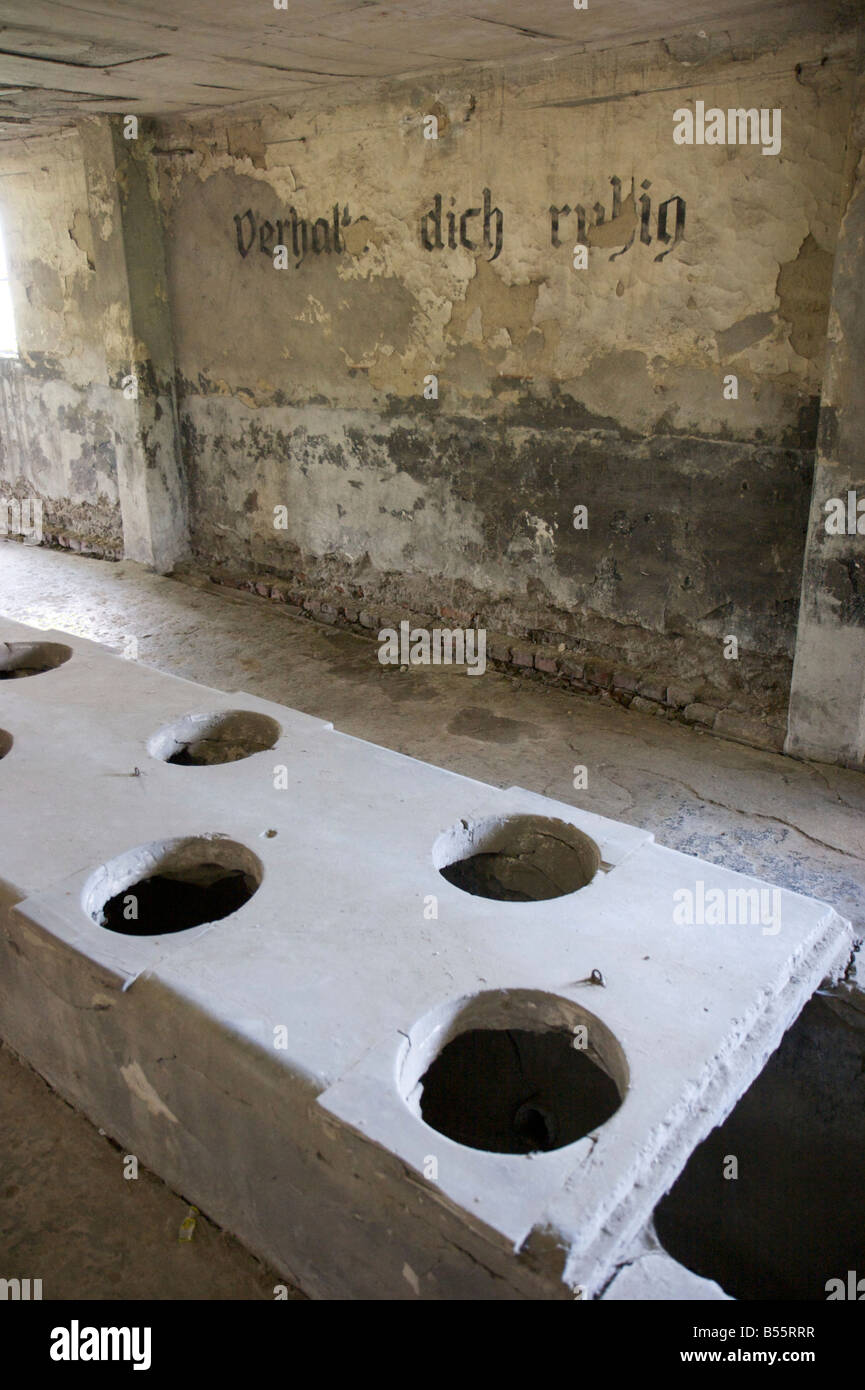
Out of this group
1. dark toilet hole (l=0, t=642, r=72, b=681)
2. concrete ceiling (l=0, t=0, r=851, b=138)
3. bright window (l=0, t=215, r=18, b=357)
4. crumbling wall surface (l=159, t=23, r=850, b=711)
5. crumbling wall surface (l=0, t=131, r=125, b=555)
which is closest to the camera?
concrete ceiling (l=0, t=0, r=851, b=138)

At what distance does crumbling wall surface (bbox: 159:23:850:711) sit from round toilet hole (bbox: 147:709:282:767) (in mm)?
2000

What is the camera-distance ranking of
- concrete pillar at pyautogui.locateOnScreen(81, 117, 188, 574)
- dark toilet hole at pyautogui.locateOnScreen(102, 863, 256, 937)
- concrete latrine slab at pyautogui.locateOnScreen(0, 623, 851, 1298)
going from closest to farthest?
1. concrete latrine slab at pyautogui.locateOnScreen(0, 623, 851, 1298)
2. dark toilet hole at pyautogui.locateOnScreen(102, 863, 256, 937)
3. concrete pillar at pyautogui.locateOnScreen(81, 117, 188, 574)

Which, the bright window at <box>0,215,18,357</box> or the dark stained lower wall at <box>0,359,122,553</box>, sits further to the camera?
the bright window at <box>0,215,18,357</box>

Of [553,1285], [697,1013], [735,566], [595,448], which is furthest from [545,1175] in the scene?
[595,448]

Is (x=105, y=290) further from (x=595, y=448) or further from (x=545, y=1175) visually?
(x=545, y=1175)

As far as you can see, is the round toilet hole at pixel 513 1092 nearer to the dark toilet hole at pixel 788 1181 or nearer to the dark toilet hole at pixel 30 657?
the dark toilet hole at pixel 788 1181

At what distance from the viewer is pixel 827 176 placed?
3.71m

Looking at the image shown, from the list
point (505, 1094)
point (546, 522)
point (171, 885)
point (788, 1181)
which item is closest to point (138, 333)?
point (546, 522)

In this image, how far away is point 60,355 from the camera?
7223 mm

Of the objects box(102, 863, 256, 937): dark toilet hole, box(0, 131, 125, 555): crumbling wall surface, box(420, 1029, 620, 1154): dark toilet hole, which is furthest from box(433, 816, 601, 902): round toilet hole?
box(0, 131, 125, 555): crumbling wall surface

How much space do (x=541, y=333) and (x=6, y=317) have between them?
4.97m

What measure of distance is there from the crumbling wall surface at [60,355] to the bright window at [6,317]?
0.10 m

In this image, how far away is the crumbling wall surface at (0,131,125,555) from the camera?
671 centimetres

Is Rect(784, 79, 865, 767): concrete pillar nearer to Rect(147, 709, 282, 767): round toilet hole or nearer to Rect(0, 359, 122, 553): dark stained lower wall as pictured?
Rect(147, 709, 282, 767): round toilet hole
